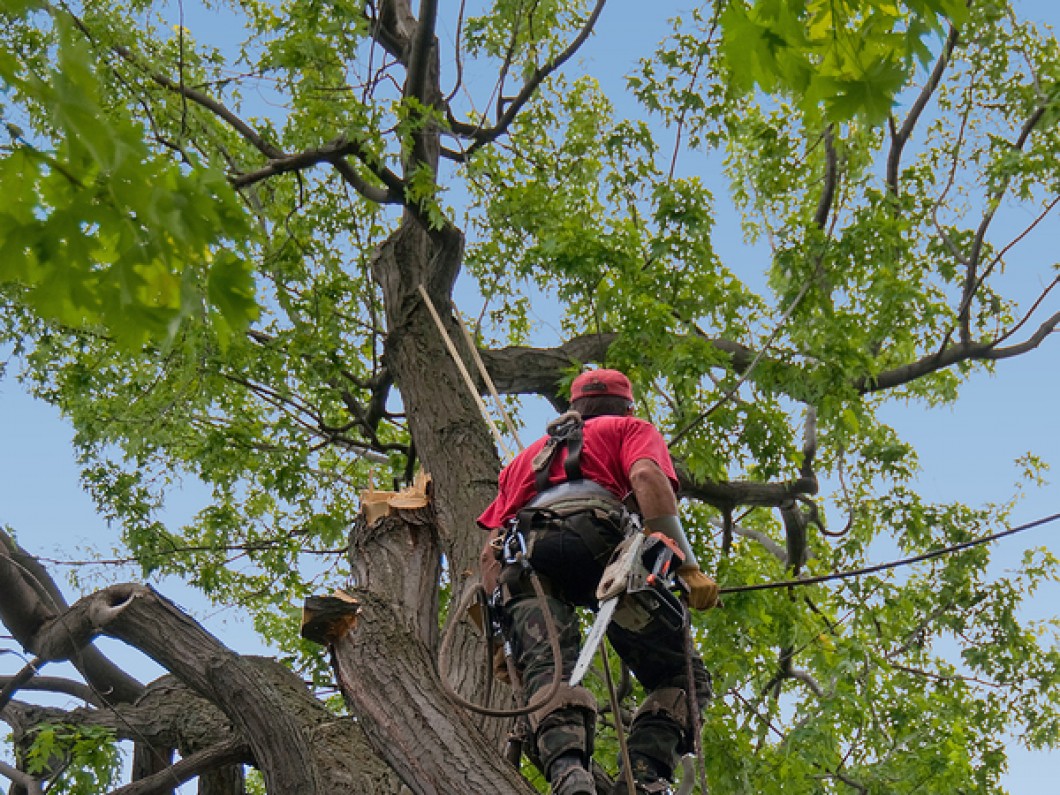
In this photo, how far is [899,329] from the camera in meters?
8.98

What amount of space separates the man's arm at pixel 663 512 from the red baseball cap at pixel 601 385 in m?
0.56

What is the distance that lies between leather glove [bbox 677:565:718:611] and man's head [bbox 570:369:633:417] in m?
0.79

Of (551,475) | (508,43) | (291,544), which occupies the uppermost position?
(508,43)

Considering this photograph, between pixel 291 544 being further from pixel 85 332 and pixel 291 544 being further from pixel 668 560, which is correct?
pixel 668 560

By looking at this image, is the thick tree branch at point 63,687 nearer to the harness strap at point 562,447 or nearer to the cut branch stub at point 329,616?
the cut branch stub at point 329,616

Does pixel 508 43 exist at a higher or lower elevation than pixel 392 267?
higher

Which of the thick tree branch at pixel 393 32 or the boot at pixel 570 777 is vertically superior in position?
the thick tree branch at pixel 393 32

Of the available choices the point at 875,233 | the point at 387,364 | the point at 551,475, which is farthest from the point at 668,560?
the point at 875,233

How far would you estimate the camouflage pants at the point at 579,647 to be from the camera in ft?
14.1

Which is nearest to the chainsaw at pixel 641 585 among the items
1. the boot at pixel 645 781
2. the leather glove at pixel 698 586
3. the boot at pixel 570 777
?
the leather glove at pixel 698 586

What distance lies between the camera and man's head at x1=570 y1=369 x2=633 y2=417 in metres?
4.90

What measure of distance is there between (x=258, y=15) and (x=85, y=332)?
149 inches

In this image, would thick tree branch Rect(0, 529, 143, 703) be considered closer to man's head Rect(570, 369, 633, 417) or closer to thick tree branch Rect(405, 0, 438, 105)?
man's head Rect(570, 369, 633, 417)

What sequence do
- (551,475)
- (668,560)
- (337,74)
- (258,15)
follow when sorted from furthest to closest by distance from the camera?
(258,15)
(337,74)
(551,475)
(668,560)
